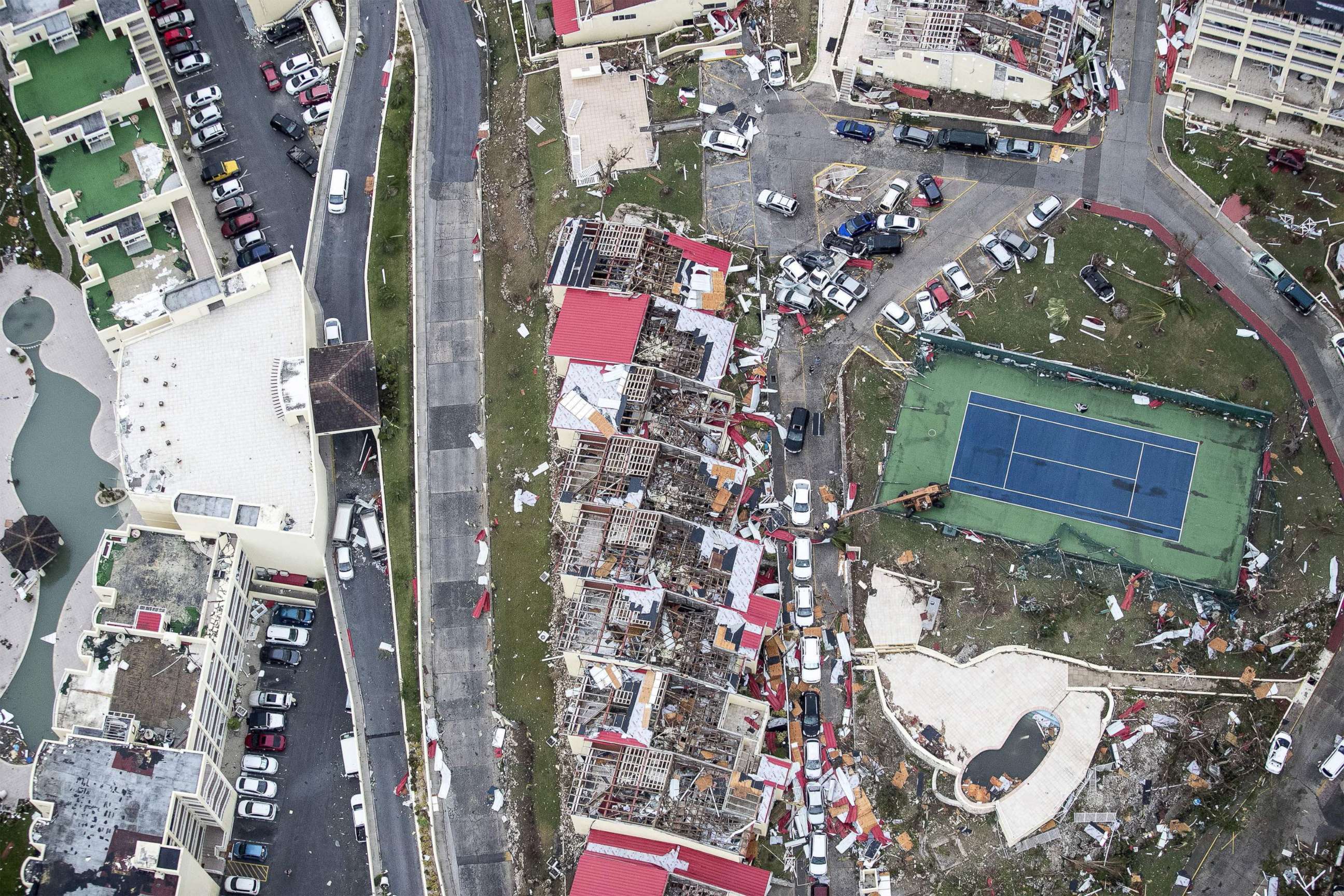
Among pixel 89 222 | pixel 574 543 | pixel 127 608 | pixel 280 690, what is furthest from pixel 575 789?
pixel 89 222

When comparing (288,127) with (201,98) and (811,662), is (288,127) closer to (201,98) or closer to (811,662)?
(201,98)

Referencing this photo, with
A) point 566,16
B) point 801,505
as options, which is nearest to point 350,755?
point 801,505

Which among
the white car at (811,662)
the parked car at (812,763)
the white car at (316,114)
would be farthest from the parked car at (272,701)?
the white car at (316,114)

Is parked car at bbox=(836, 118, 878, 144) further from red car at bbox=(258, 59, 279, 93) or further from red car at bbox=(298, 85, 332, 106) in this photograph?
red car at bbox=(258, 59, 279, 93)

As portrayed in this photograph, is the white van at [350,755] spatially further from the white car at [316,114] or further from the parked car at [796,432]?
the white car at [316,114]

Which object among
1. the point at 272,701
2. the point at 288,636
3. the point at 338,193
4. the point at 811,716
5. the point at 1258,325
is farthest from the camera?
the point at 338,193

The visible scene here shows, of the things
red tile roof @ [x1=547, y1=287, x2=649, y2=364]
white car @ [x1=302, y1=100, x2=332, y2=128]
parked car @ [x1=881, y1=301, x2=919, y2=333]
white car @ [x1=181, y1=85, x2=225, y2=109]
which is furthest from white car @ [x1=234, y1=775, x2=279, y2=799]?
parked car @ [x1=881, y1=301, x2=919, y2=333]
